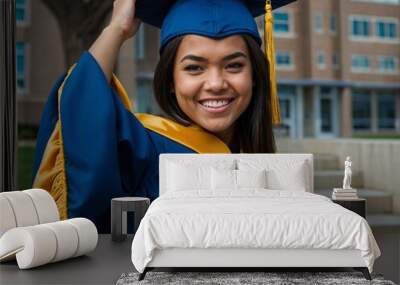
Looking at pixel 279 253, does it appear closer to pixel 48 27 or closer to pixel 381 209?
pixel 381 209

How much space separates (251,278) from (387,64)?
318 inches

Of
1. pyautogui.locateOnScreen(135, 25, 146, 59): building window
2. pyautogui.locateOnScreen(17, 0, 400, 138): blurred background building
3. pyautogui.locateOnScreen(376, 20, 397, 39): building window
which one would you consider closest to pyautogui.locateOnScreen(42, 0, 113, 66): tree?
pyautogui.locateOnScreen(135, 25, 146, 59): building window

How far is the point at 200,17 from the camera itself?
313 cm

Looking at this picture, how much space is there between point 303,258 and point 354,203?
87 cm

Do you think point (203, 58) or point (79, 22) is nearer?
point (203, 58)

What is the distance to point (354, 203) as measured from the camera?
131 inches

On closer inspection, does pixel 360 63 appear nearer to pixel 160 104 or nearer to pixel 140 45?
pixel 140 45

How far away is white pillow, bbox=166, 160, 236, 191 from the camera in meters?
3.25

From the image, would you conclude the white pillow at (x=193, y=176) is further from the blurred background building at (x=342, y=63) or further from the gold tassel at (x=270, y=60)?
the blurred background building at (x=342, y=63)

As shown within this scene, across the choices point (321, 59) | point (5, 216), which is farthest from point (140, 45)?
point (321, 59)

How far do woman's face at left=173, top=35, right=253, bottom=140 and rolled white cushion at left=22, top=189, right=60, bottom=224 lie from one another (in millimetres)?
808

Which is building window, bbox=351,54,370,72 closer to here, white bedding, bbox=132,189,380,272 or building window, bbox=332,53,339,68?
building window, bbox=332,53,339,68

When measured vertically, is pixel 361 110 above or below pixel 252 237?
above

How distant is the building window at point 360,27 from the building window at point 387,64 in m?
0.46
